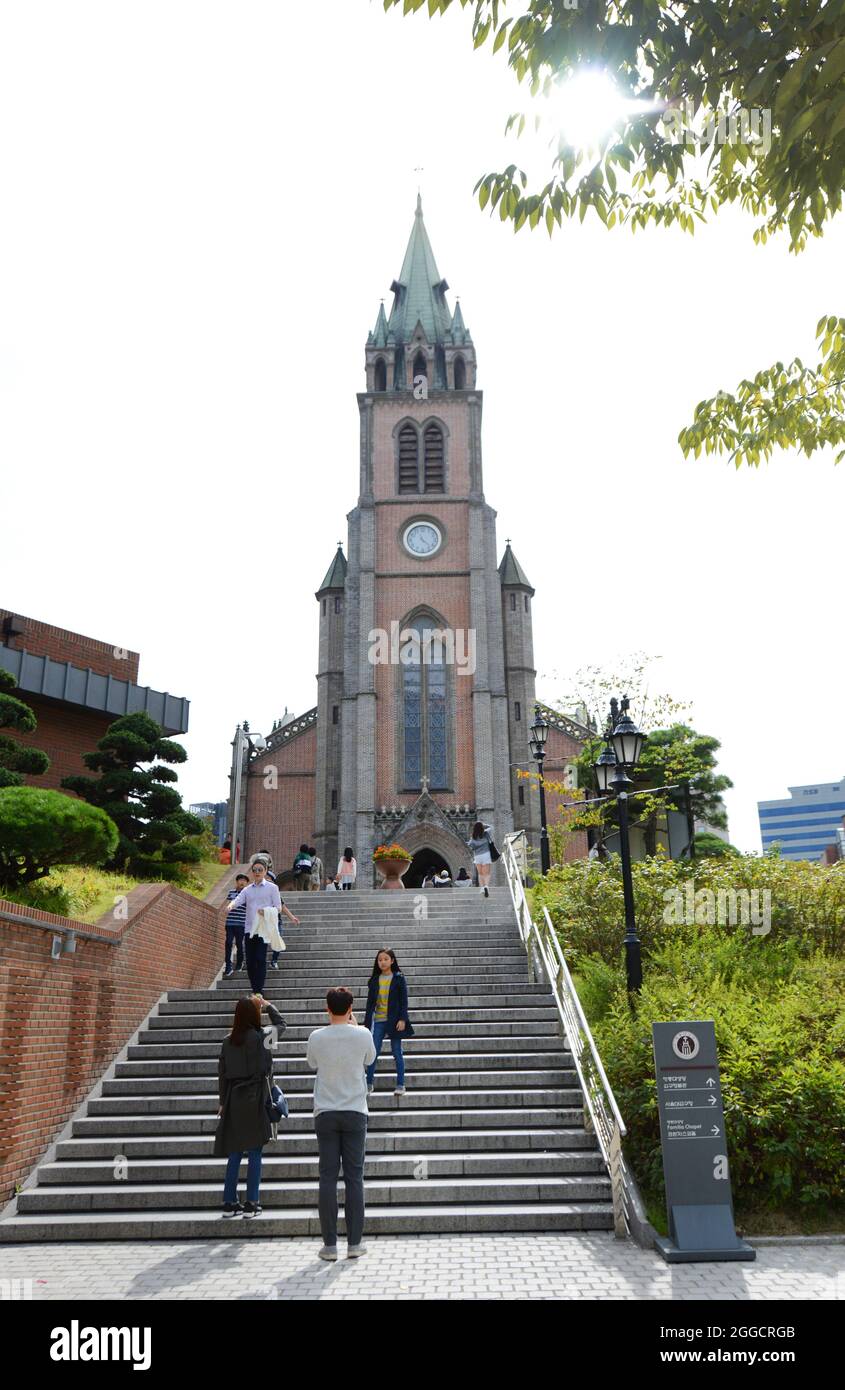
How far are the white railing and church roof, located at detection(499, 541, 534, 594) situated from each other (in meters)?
25.8

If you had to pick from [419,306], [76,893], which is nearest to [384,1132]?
[76,893]

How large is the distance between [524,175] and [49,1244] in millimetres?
8060

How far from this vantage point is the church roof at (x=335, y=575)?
129 ft

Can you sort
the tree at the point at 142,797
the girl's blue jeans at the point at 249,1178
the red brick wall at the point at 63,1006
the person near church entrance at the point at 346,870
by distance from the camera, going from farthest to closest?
the person near church entrance at the point at 346,870, the tree at the point at 142,797, the red brick wall at the point at 63,1006, the girl's blue jeans at the point at 249,1178

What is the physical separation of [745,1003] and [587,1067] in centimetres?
166

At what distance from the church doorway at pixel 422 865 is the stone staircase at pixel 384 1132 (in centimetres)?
2080

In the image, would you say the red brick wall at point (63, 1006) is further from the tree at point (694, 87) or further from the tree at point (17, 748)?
the tree at point (694, 87)

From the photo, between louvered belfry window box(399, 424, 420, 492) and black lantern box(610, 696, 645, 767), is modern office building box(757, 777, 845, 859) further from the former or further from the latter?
black lantern box(610, 696, 645, 767)

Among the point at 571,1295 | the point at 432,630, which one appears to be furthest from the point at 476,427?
the point at 571,1295

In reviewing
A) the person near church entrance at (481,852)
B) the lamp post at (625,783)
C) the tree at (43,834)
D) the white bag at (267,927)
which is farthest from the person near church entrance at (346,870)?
the tree at (43,834)

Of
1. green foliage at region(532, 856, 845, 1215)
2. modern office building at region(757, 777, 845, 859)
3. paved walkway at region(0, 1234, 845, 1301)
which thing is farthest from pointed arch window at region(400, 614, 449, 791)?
modern office building at region(757, 777, 845, 859)

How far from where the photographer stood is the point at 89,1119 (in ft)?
30.6

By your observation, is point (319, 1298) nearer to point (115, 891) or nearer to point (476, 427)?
point (115, 891)

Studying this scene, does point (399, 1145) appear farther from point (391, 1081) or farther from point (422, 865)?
point (422, 865)
